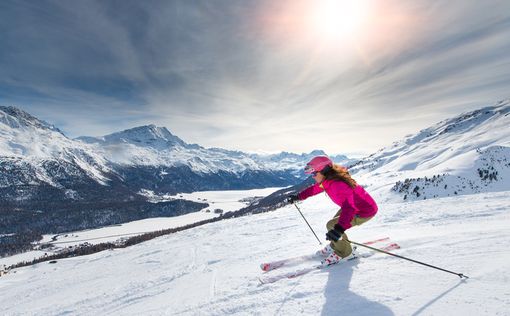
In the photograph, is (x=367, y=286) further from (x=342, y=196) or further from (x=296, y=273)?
(x=342, y=196)

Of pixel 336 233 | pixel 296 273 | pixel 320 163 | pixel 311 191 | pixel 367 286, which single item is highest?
pixel 320 163

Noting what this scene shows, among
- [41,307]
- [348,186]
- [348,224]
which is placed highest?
[348,186]

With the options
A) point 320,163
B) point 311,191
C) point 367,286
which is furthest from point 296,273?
point 311,191

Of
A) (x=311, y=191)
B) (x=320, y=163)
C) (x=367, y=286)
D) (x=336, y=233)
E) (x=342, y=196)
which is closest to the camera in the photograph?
(x=367, y=286)

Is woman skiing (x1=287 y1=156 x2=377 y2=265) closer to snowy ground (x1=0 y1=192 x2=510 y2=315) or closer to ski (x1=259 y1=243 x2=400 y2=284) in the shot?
ski (x1=259 y1=243 x2=400 y2=284)

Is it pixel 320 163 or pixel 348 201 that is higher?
pixel 320 163

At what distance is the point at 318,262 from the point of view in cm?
691

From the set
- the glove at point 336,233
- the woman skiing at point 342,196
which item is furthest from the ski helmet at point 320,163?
the glove at point 336,233

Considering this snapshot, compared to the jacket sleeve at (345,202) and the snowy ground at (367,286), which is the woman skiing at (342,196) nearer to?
the jacket sleeve at (345,202)

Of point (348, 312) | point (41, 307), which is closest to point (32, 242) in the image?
point (41, 307)

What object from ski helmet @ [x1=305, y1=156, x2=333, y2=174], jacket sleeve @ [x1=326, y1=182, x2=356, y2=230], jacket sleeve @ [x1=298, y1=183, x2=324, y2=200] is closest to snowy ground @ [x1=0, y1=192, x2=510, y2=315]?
jacket sleeve @ [x1=326, y1=182, x2=356, y2=230]

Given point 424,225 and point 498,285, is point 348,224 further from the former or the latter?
point 424,225

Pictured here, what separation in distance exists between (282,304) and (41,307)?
36.1 ft

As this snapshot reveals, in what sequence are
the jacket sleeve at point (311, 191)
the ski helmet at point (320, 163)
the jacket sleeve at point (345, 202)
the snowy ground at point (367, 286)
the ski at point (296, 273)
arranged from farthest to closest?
the jacket sleeve at point (311, 191)
the ski helmet at point (320, 163)
the ski at point (296, 273)
the jacket sleeve at point (345, 202)
the snowy ground at point (367, 286)
